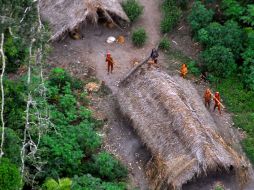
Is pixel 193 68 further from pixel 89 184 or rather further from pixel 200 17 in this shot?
pixel 89 184

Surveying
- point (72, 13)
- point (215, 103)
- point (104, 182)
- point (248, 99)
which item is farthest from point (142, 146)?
point (72, 13)

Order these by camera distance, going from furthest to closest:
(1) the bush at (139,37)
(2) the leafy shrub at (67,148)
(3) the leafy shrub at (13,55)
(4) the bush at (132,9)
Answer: (4) the bush at (132,9) → (1) the bush at (139,37) → (3) the leafy shrub at (13,55) → (2) the leafy shrub at (67,148)

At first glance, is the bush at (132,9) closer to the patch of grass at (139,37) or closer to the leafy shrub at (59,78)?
the patch of grass at (139,37)

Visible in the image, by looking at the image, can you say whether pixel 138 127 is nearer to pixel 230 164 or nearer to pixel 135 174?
pixel 135 174

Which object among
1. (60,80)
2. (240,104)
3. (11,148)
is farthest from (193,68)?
(11,148)

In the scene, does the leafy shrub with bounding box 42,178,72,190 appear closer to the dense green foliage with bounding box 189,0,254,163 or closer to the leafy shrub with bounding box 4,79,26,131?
the leafy shrub with bounding box 4,79,26,131

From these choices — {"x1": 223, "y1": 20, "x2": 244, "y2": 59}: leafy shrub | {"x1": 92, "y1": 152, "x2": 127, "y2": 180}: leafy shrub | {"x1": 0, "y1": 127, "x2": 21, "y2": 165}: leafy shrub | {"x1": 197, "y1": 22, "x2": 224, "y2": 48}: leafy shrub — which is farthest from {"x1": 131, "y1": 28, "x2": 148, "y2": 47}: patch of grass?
{"x1": 0, "y1": 127, "x2": 21, "y2": 165}: leafy shrub

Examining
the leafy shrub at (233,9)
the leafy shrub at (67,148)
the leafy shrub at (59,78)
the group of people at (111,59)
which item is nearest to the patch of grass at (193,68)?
the group of people at (111,59)
